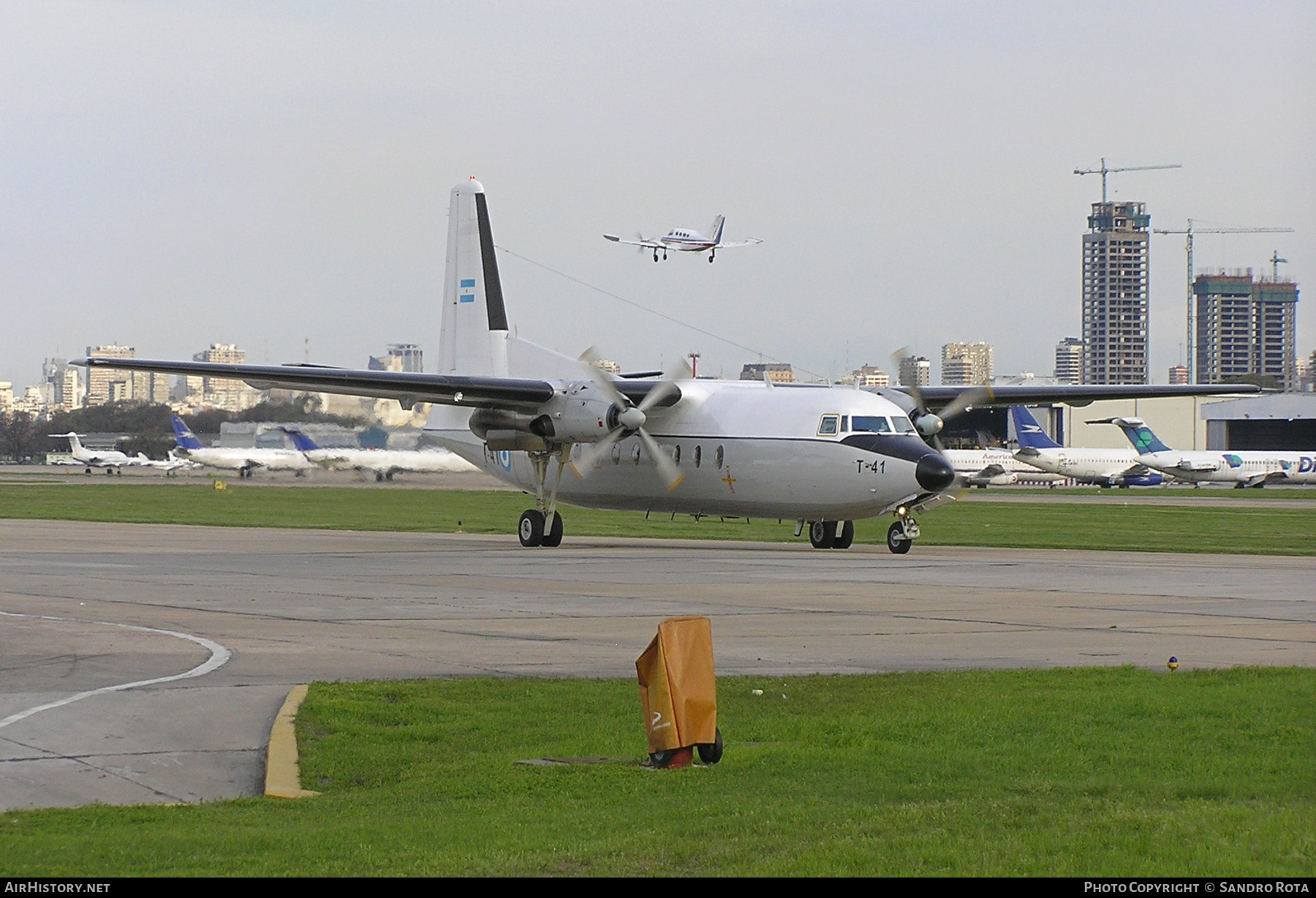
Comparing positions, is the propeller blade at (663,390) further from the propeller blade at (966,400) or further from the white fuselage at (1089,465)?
the white fuselage at (1089,465)

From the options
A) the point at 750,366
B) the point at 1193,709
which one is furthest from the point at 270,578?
the point at 750,366

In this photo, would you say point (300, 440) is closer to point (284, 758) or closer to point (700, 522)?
point (700, 522)

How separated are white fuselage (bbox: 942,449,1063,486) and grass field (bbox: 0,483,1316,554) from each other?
23649mm

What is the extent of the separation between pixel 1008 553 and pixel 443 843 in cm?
2609

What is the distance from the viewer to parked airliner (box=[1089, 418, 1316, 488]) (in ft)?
292

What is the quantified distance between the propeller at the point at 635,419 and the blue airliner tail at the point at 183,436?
63.6 meters

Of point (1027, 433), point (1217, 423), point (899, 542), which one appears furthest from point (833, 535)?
point (1217, 423)

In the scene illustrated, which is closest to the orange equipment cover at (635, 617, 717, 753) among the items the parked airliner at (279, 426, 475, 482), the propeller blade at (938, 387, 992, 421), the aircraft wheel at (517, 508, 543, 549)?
the aircraft wheel at (517, 508, 543, 549)

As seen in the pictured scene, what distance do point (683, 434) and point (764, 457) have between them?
7.61 feet

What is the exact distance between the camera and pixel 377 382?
1176 inches

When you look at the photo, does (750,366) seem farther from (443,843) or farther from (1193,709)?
(443,843)

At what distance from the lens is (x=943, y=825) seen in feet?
22.3

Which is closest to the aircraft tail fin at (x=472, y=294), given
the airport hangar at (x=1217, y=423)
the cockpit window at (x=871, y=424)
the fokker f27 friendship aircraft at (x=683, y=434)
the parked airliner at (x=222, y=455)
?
the fokker f27 friendship aircraft at (x=683, y=434)
